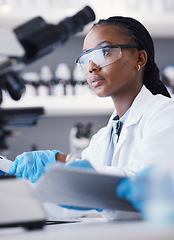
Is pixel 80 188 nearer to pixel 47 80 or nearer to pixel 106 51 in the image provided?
pixel 106 51

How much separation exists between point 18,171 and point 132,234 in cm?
78

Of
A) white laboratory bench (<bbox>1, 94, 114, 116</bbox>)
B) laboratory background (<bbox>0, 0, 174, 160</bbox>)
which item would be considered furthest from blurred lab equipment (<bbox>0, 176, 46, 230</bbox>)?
white laboratory bench (<bbox>1, 94, 114, 116</bbox>)

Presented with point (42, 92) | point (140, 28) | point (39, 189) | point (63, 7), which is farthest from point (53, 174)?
point (63, 7)

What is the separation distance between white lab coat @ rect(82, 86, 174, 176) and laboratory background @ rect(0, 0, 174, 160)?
0.93 meters

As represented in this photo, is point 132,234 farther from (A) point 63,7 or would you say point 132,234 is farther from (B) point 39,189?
(A) point 63,7

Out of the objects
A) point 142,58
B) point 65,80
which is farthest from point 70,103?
point 142,58

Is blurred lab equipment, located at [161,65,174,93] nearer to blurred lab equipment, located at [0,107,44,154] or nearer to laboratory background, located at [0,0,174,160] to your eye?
laboratory background, located at [0,0,174,160]

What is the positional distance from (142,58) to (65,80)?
124cm

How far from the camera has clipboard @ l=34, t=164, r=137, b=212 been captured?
0.61m

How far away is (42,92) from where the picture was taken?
249 centimetres

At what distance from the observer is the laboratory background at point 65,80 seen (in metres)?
2.40

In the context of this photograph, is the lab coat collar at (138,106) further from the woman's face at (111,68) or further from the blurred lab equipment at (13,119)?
the blurred lab equipment at (13,119)

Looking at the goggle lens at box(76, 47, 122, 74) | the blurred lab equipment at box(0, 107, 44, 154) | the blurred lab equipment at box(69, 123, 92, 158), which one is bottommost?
the blurred lab equipment at box(69, 123, 92, 158)

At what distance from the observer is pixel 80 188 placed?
68cm
